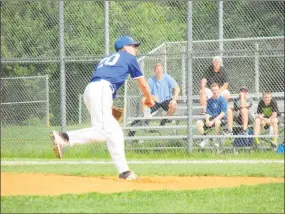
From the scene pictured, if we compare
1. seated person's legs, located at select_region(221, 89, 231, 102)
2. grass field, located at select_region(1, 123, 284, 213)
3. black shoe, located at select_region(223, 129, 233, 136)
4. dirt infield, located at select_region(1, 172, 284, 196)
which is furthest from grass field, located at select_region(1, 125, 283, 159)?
dirt infield, located at select_region(1, 172, 284, 196)

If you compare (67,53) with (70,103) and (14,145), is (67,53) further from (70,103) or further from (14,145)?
(14,145)

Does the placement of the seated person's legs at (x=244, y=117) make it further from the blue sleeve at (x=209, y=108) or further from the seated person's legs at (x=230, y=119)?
the blue sleeve at (x=209, y=108)

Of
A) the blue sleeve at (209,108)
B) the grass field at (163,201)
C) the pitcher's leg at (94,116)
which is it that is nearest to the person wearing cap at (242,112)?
the blue sleeve at (209,108)

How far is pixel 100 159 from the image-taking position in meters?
11.7

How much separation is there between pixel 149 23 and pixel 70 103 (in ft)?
6.70

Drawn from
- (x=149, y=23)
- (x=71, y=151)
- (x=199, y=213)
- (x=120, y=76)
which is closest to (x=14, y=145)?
(x=71, y=151)

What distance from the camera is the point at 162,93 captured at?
12.9 m

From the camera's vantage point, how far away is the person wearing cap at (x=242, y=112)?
1204cm

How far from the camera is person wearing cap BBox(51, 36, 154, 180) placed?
27.8ft

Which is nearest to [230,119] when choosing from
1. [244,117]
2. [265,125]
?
[244,117]

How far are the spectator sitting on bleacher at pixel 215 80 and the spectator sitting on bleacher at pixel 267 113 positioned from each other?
568 mm

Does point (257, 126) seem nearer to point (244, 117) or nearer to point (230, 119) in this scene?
point (230, 119)

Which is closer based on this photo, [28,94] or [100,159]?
[100,159]

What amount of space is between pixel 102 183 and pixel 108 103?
2.78 ft
